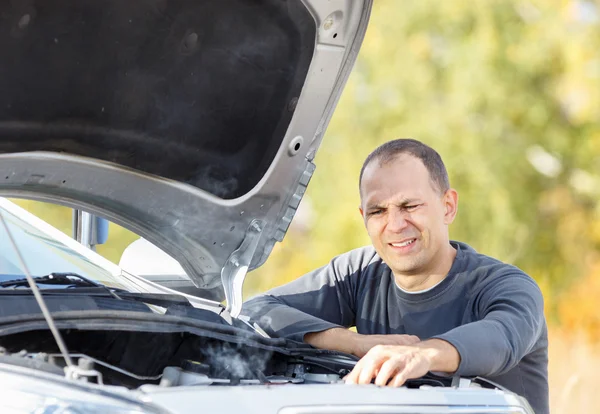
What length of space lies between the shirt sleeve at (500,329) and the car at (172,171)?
81mm

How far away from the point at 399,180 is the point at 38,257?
3.86 feet

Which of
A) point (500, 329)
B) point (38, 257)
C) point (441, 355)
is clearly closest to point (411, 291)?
point (500, 329)

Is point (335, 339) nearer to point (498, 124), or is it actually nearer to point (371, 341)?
point (371, 341)

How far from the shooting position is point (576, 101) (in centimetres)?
1022

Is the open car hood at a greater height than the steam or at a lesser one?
greater

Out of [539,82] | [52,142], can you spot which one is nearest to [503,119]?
[539,82]

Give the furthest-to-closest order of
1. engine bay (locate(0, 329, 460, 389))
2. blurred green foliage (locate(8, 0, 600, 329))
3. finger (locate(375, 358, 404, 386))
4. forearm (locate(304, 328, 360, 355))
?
blurred green foliage (locate(8, 0, 600, 329))
forearm (locate(304, 328, 360, 355))
engine bay (locate(0, 329, 460, 389))
finger (locate(375, 358, 404, 386))

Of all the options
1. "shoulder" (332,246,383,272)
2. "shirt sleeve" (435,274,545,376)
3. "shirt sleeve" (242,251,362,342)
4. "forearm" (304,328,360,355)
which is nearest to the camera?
"shirt sleeve" (435,274,545,376)

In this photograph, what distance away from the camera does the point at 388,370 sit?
2143 mm

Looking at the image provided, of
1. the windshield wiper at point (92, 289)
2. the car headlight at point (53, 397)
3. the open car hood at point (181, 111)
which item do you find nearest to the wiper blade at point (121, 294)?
the windshield wiper at point (92, 289)

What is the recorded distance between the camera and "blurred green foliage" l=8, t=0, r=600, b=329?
10.0 meters

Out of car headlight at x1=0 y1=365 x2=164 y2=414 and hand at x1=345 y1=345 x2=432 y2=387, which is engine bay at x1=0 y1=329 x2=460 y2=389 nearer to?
hand at x1=345 y1=345 x2=432 y2=387

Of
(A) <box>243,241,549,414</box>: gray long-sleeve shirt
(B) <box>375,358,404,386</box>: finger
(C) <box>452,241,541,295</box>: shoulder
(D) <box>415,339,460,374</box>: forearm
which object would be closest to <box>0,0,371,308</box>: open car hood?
(A) <box>243,241,549,414</box>: gray long-sleeve shirt

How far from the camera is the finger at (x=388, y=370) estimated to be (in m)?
2.12
